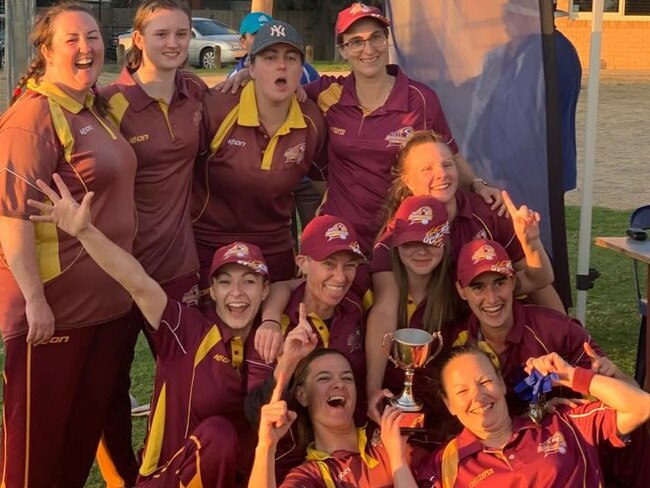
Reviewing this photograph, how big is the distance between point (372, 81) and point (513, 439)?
71.2 inches

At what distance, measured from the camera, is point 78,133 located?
375cm

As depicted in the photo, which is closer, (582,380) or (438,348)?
(582,380)

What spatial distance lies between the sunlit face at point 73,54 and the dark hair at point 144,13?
435mm

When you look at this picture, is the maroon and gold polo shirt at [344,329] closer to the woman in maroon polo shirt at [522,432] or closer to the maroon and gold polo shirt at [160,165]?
the woman in maroon polo shirt at [522,432]

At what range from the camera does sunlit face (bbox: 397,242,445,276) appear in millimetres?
3980

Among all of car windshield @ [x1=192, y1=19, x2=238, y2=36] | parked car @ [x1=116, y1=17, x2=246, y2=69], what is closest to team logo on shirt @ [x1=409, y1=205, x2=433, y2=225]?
parked car @ [x1=116, y1=17, x2=246, y2=69]

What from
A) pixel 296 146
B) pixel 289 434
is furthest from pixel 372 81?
pixel 289 434

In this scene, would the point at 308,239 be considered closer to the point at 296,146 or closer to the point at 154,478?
the point at 296,146

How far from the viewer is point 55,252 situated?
3.78 meters

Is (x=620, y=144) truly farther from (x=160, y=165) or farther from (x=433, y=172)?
(x=160, y=165)

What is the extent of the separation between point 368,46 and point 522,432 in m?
1.85

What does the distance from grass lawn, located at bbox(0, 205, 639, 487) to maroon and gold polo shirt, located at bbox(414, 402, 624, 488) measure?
1.94 metres

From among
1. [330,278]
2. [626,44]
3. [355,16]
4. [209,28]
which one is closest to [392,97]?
[355,16]

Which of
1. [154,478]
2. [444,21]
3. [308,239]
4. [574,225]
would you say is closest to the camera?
[154,478]
